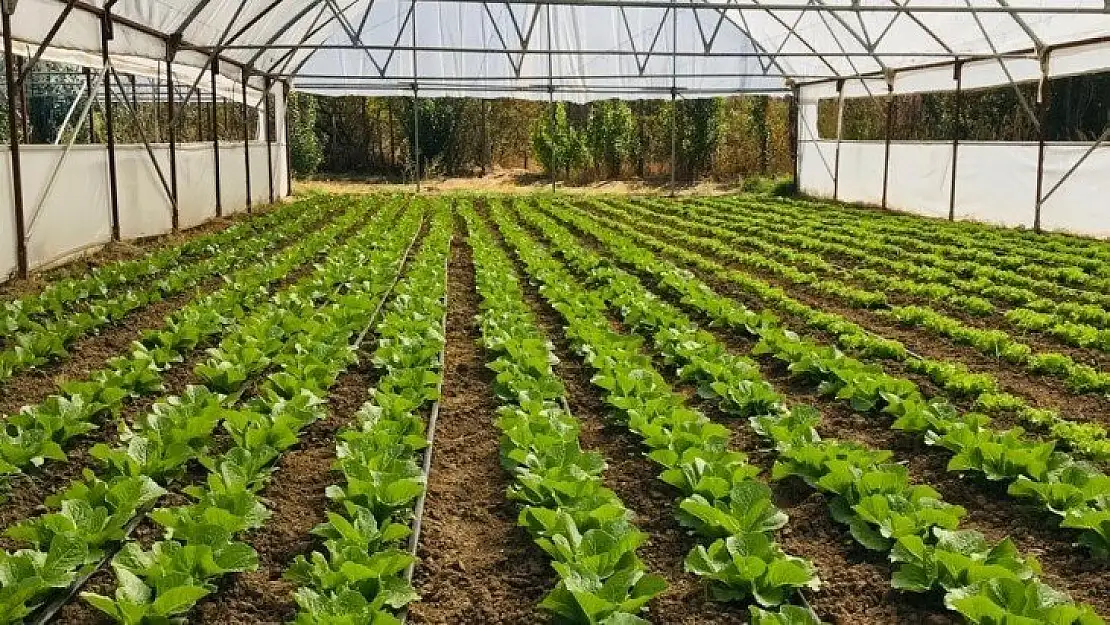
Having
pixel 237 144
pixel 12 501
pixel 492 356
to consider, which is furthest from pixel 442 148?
pixel 12 501

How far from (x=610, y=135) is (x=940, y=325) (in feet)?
96.0

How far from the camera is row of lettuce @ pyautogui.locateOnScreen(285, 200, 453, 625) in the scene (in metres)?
3.65

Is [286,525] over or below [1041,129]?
below

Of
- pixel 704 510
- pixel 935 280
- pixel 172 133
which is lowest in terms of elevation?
pixel 704 510

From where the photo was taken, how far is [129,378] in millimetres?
6684

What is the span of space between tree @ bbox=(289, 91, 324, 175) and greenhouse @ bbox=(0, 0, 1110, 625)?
1638 cm

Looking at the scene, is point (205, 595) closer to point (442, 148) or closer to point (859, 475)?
point (859, 475)

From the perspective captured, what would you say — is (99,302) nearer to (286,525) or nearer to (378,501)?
(286,525)

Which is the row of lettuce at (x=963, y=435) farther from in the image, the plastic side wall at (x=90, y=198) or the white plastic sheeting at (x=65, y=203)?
the white plastic sheeting at (x=65, y=203)

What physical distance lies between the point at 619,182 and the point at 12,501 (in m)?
32.9

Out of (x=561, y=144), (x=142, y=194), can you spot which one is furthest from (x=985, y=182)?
(x=561, y=144)

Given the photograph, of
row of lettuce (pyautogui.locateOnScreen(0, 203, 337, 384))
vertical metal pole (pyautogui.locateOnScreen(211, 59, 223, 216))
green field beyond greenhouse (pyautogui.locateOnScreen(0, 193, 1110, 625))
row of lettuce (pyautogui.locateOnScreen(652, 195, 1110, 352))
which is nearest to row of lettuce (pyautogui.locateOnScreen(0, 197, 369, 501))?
green field beyond greenhouse (pyautogui.locateOnScreen(0, 193, 1110, 625))

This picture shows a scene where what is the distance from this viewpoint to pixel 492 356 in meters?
8.19

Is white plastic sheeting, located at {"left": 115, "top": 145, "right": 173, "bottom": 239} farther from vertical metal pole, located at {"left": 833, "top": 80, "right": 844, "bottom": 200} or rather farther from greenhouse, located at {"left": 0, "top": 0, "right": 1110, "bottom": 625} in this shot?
vertical metal pole, located at {"left": 833, "top": 80, "right": 844, "bottom": 200}
